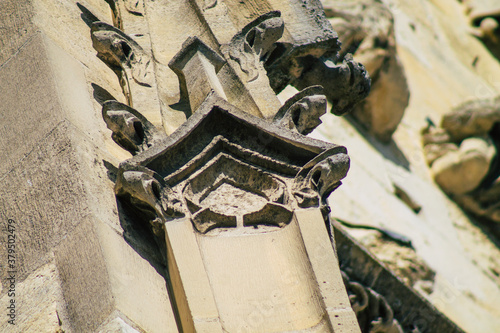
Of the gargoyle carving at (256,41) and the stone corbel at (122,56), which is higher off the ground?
the stone corbel at (122,56)

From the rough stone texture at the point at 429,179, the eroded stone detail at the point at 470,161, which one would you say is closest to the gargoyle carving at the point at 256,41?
the rough stone texture at the point at 429,179

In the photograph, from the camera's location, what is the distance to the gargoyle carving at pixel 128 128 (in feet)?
10.2

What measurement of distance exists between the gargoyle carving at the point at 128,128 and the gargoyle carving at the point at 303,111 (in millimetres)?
500

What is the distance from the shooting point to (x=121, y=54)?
3812 millimetres

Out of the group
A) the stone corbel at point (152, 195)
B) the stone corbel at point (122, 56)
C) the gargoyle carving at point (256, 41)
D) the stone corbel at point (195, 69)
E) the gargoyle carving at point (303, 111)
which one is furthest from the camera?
the gargoyle carving at point (256, 41)

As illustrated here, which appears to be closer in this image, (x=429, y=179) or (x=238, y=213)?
(x=238, y=213)

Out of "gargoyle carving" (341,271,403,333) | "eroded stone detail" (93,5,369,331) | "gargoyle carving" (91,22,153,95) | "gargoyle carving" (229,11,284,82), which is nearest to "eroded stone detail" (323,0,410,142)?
"gargoyle carving" (341,271,403,333)

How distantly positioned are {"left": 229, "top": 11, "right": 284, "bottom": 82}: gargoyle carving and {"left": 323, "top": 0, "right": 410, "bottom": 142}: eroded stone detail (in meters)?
4.74

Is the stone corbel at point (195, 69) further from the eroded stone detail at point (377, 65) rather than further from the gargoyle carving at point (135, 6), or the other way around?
the eroded stone detail at point (377, 65)

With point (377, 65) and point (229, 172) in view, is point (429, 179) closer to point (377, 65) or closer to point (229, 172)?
point (377, 65)

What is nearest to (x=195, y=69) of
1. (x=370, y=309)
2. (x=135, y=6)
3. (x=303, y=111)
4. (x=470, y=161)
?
(x=303, y=111)

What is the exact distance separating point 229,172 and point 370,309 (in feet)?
7.23

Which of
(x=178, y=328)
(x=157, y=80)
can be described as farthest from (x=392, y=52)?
(x=178, y=328)

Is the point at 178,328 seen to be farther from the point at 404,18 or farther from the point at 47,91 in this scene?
the point at 404,18
